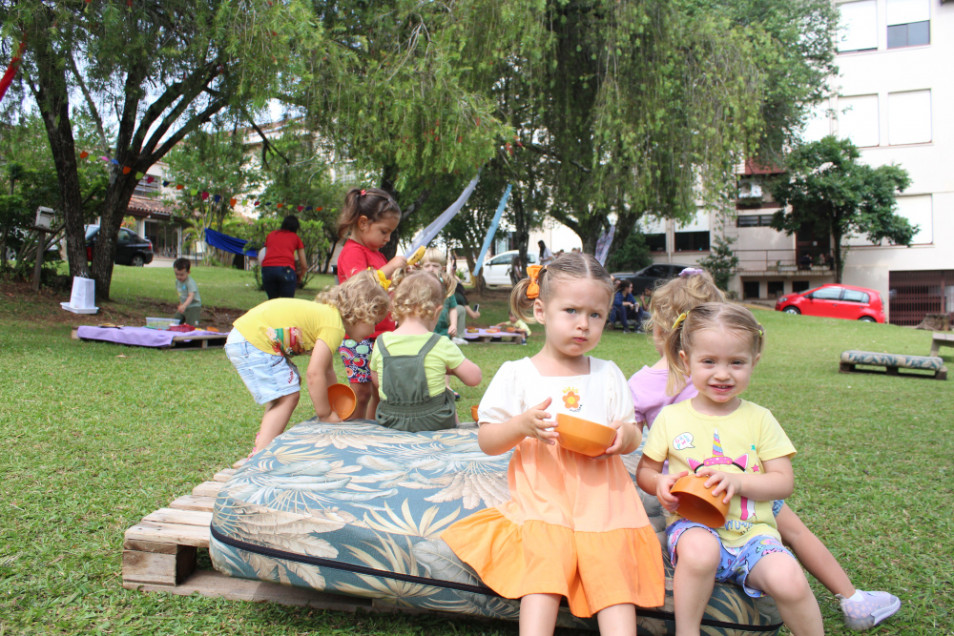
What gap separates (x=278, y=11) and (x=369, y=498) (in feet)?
24.6

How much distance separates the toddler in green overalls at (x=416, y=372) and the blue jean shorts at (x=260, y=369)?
1.67ft

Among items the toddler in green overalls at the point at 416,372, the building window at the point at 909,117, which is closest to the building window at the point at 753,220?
the building window at the point at 909,117

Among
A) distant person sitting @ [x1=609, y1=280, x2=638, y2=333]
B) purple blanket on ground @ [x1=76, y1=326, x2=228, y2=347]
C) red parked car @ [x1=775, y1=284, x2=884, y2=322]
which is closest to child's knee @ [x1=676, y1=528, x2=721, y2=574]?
purple blanket on ground @ [x1=76, y1=326, x2=228, y2=347]

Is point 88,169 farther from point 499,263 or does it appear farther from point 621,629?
point 499,263

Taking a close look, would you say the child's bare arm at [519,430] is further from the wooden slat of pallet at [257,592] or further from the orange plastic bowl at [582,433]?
the wooden slat of pallet at [257,592]

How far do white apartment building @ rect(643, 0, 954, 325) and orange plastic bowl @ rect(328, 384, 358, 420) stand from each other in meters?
23.3

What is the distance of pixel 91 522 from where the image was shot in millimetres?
3197

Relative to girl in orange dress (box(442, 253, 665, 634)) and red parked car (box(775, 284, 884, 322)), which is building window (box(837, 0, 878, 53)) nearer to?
red parked car (box(775, 284, 884, 322))

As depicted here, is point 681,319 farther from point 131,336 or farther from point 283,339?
point 131,336

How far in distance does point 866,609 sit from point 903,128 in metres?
30.1

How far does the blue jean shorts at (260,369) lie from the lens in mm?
3912

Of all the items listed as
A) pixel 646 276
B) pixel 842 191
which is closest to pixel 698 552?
pixel 646 276

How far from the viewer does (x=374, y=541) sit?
2.34m

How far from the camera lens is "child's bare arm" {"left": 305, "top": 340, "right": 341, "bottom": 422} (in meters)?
3.73
